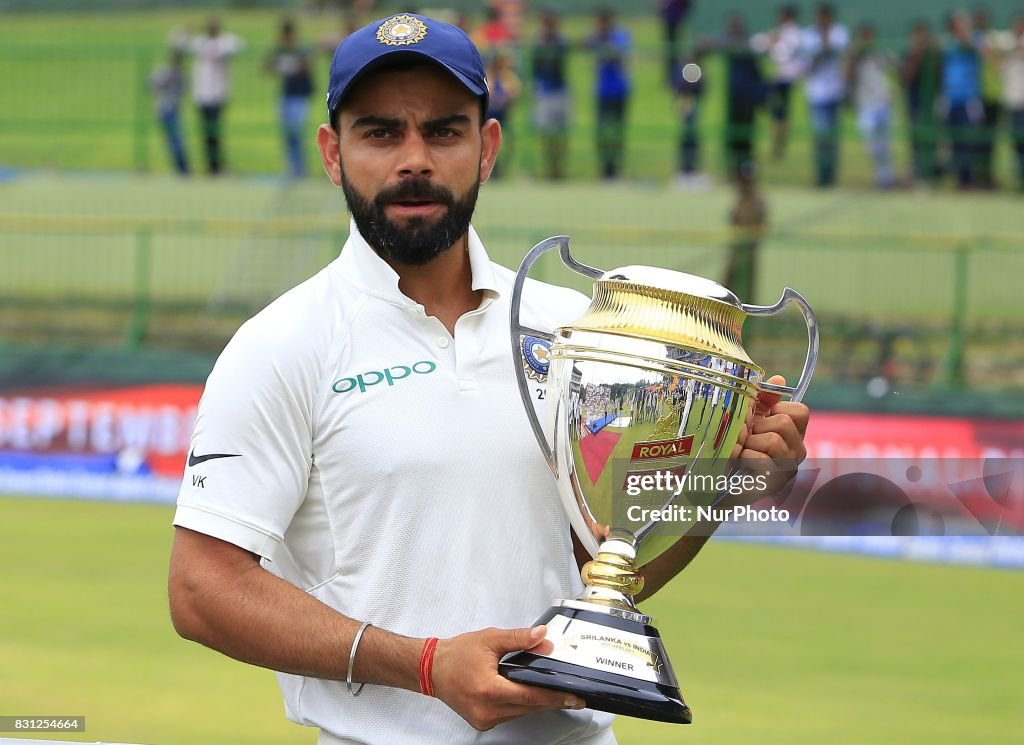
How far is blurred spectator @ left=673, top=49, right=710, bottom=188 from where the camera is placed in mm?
17359

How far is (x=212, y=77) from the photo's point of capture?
1877 cm

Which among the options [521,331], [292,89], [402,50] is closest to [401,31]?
[402,50]

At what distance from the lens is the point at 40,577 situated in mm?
8812

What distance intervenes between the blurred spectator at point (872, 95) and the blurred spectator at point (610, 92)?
2403 millimetres

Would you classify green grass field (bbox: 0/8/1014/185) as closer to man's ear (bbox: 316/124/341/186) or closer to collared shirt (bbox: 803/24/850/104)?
collared shirt (bbox: 803/24/850/104)

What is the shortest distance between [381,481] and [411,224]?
38cm

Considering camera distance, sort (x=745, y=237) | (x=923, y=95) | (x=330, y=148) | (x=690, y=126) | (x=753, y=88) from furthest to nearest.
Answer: (x=690, y=126), (x=753, y=88), (x=923, y=95), (x=745, y=237), (x=330, y=148)

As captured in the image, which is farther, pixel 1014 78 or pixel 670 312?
pixel 1014 78

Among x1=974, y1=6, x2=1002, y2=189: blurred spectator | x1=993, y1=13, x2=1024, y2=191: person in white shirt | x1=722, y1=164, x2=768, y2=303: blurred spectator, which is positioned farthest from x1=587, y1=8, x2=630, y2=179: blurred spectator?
x1=993, y1=13, x2=1024, y2=191: person in white shirt

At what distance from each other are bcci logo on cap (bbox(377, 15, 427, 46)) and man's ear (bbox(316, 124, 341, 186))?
0.19 metres

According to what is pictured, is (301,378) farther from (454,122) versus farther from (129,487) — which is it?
(129,487)

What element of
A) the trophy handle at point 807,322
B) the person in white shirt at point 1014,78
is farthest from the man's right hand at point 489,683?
the person in white shirt at point 1014,78

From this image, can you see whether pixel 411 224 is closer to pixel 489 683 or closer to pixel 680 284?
pixel 680 284

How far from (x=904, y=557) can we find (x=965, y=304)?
3.10m
